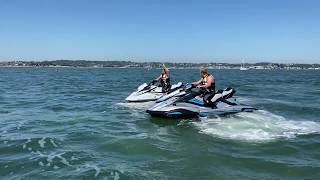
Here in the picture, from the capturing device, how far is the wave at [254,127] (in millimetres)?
12992

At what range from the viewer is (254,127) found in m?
14.3

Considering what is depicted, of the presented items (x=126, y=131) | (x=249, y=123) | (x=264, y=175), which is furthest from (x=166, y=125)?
(x=264, y=175)

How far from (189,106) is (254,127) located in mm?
2557

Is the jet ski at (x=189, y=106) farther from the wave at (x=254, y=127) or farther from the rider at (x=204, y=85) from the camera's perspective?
the wave at (x=254, y=127)

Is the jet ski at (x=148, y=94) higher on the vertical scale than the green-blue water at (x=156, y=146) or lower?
higher

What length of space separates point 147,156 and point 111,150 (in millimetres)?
1095

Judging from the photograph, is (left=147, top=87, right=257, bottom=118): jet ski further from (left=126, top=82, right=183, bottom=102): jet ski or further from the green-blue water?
(left=126, top=82, right=183, bottom=102): jet ski

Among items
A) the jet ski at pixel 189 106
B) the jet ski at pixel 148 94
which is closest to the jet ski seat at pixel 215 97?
the jet ski at pixel 189 106

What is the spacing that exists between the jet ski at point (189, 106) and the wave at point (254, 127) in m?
0.35

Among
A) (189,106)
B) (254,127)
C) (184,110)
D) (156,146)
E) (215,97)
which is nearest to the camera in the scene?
(156,146)

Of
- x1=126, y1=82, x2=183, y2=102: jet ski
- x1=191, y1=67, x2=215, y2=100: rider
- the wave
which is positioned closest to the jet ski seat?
x1=191, y1=67, x2=215, y2=100: rider

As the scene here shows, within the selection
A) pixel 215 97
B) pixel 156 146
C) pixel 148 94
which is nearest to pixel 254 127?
pixel 215 97

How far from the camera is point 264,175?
29.6 ft

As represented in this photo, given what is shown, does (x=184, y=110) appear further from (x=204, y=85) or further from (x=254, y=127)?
(x=254, y=127)
